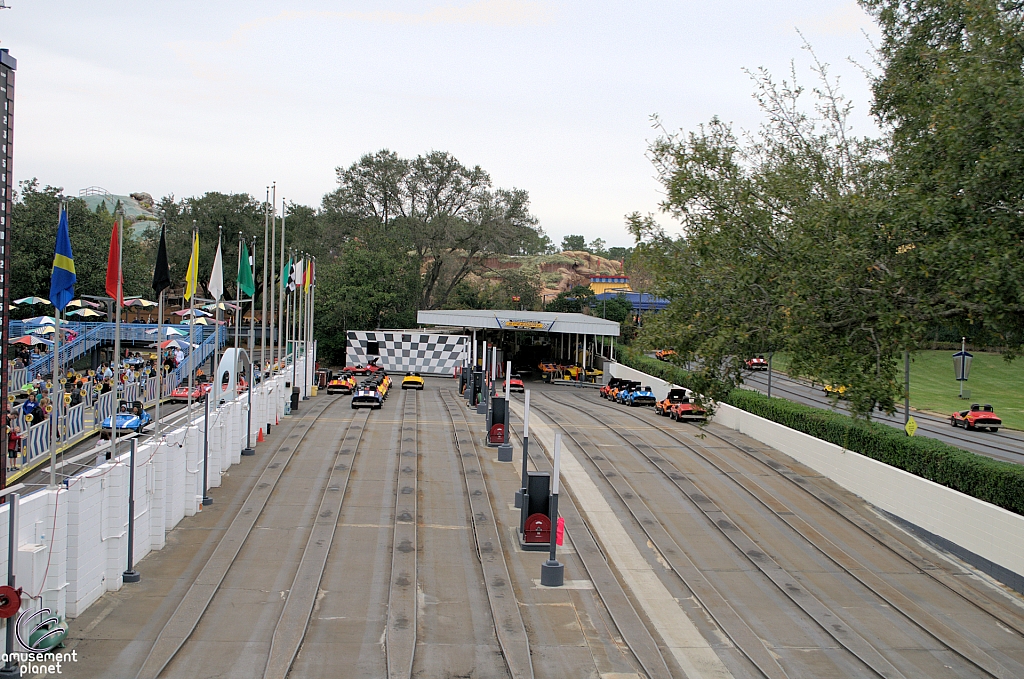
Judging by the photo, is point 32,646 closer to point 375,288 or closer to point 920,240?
point 920,240

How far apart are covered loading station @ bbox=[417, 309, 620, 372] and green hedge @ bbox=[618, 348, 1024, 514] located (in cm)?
2348

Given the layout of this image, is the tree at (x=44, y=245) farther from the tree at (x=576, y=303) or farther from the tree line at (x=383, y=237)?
the tree at (x=576, y=303)

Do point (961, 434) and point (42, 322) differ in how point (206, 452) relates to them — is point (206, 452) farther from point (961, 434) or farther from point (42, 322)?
point (961, 434)

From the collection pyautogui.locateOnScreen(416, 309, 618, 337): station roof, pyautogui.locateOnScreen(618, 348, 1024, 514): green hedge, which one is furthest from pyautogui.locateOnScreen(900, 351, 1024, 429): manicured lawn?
pyautogui.locateOnScreen(416, 309, 618, 337): station roof

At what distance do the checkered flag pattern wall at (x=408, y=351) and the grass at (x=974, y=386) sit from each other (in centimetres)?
2163

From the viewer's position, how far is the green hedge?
53.5 feet

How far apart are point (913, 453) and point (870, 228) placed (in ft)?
34.2

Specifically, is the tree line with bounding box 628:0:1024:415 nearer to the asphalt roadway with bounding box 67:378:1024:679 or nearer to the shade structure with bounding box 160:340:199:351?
the asphalt roadway with bounding box 67:378:1024:679

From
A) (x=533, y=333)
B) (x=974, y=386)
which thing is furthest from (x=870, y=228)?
(x=533, y=333)

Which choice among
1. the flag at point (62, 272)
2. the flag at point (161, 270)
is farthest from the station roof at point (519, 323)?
the flag at point (62, 272)

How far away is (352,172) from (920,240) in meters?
73.3

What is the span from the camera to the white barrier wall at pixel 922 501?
15898 millimetres

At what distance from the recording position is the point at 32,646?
31.3 ft

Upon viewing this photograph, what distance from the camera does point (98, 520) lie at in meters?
11.8
